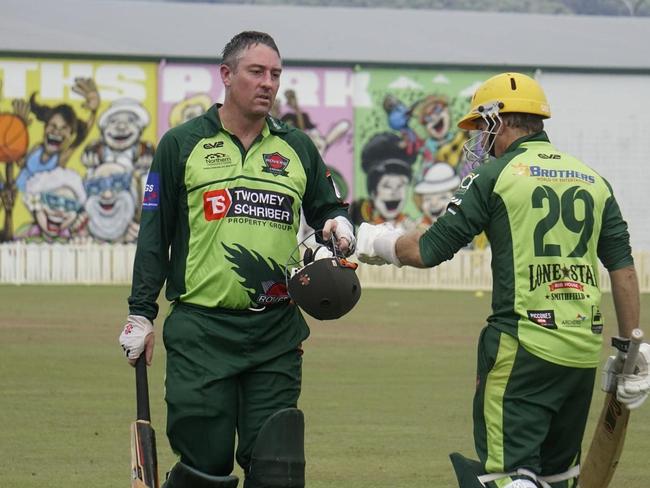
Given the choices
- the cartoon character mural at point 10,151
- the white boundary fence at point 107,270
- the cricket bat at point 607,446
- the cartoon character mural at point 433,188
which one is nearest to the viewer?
the cricket bat at point 607,446

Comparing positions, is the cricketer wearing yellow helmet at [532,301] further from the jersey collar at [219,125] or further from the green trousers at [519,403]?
the jersey collar at [219,125]

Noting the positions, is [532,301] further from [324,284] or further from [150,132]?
[150,132]

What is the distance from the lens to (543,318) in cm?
732

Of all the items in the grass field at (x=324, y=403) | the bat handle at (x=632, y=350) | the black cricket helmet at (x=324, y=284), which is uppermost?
the black cricket helmet at (x=324, y=284)

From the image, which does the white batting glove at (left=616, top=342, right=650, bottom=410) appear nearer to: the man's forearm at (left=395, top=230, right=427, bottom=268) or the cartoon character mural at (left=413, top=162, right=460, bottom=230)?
the man's forearm at (left=395, top=230, right=427, bottom=268)

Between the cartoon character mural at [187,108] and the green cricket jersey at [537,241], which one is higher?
the cartoon character mural at [187,108]

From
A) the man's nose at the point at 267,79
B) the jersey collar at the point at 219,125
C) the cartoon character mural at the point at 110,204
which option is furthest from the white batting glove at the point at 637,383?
the cartoon character mural at the point at 110,204

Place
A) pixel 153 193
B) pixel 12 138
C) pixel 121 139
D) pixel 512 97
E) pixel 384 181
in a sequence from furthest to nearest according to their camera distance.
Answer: pixel 384 181
pixel 121 139
pixel 12 138
pixel 153 193
pixel 512 97

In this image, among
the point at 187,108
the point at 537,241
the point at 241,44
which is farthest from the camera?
the point at 187,108

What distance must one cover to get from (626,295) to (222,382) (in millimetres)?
2058

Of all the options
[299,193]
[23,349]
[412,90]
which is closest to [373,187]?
[412,90]

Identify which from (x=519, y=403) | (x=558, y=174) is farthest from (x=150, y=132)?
(x=519, y=403)

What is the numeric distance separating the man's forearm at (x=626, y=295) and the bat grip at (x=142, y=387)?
8.01 feet

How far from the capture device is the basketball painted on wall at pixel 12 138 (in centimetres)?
4544
